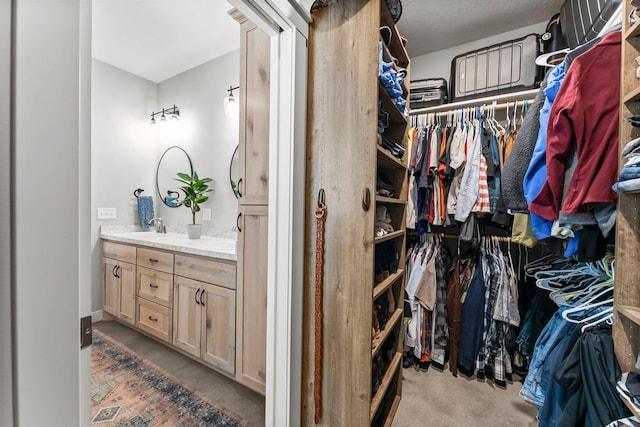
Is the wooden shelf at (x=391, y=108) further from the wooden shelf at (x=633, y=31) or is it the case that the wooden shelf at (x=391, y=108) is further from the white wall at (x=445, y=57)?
the white wall at (x=445, y=57)

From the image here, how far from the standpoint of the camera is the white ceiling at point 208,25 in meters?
1.92

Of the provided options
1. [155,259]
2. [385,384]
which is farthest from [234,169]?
[385,384]

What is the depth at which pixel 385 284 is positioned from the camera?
1.34m

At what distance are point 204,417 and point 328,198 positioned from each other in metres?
1.46

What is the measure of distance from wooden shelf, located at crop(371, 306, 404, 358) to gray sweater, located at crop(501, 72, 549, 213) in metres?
0.86

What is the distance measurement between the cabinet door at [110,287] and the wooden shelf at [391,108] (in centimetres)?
274

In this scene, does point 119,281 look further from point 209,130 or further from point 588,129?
point 588,129

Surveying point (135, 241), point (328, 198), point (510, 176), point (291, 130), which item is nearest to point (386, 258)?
point (328, 198)

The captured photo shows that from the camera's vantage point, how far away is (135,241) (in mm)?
2318

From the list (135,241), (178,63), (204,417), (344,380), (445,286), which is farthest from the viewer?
(178,63)

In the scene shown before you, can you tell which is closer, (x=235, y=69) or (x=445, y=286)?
(x=445, y=286)

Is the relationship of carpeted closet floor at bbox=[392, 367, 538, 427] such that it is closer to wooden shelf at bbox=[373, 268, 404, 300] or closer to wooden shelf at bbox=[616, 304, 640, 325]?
wooden shelf at bbox=[373, 268, 404, 300]

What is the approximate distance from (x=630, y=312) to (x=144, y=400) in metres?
2.36

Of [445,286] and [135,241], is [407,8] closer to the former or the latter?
[445,286]
